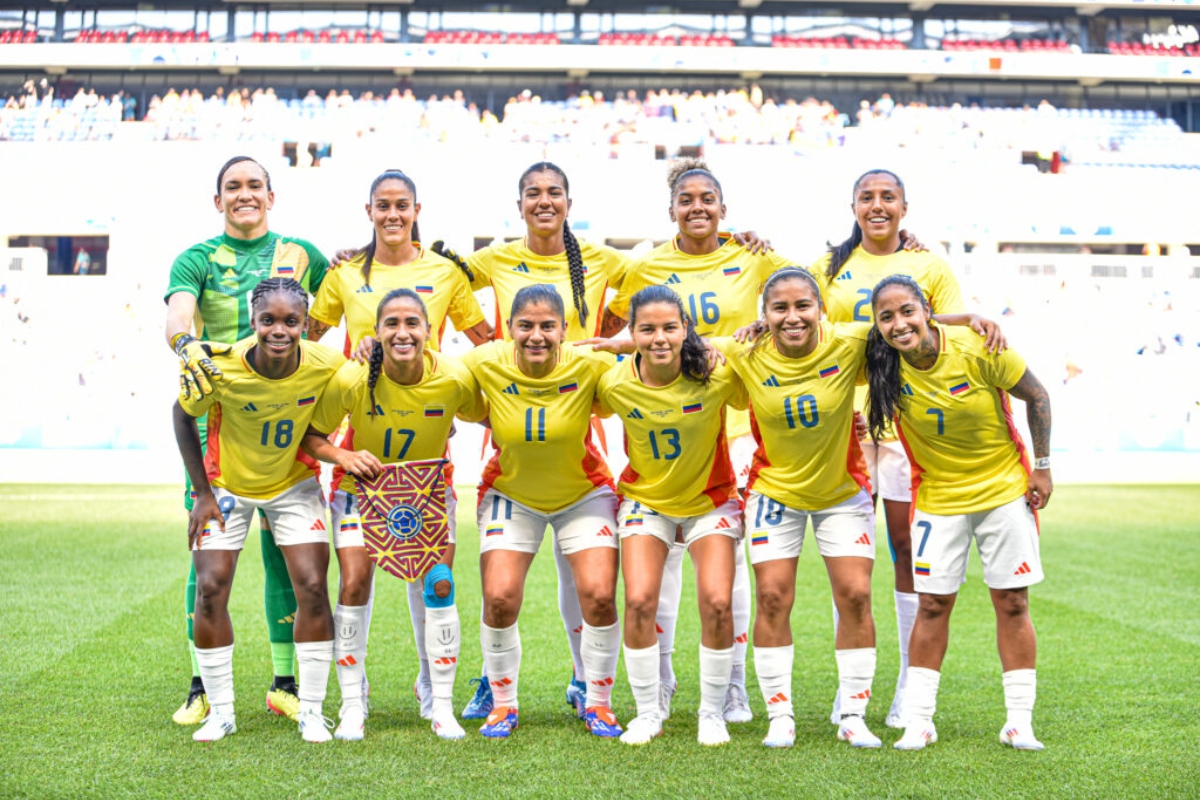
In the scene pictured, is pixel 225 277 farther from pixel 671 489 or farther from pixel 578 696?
pixel 578 696

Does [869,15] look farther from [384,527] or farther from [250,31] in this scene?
[384,527]

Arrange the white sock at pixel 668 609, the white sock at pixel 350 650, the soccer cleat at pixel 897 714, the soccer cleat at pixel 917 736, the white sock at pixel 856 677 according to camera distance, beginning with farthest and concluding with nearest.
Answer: the white sock at pixel 668 609 → the soccer cleat at pixel 897 714 → the white sock at pixel 350 650 → the white sock at pixel 856 677 → the soccer cleat at pixel 917 736

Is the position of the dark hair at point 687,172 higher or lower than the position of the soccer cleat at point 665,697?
higher

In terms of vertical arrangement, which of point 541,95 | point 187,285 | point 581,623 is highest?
point 541,95

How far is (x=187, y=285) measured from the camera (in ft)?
15.0

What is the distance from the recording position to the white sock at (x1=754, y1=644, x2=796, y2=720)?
4152mm

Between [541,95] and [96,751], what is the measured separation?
25.4m

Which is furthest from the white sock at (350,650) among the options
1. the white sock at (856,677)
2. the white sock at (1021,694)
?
the white sock at (1021,694)

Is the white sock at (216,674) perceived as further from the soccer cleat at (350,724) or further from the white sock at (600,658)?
the white sock at (600,658)

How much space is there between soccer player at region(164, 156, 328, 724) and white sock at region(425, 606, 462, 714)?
2.25 ft

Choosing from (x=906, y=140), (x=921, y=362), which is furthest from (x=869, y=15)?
(x=921, y=362)

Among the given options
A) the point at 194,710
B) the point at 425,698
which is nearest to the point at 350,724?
the point at 425,698

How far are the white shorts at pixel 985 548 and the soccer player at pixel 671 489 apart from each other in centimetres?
71

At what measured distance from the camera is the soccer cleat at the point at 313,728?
4.15m
